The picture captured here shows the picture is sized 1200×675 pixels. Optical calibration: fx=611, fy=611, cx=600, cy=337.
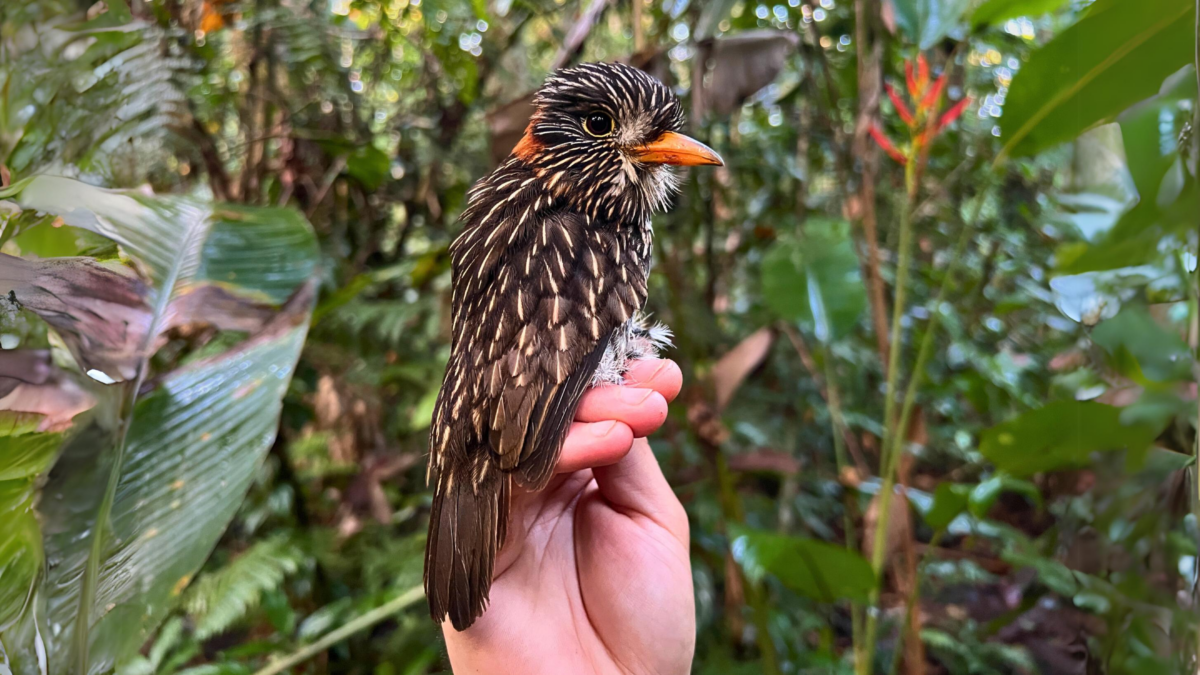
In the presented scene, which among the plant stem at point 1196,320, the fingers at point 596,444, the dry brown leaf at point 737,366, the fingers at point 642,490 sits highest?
the plant stem at point 1196,320

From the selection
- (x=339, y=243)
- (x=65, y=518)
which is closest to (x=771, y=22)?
(x=339, y=243)

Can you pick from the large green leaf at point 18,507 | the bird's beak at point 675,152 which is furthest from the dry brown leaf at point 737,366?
the large green leaf at point 18,507

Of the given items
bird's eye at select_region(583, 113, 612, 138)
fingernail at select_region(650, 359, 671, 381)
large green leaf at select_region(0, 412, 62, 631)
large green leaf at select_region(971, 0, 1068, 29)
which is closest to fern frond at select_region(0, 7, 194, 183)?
large green leaf at select_region(0, 412, 62, 631)

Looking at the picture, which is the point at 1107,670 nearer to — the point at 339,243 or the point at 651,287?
the point at 651,287

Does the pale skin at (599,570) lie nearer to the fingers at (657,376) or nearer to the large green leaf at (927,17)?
the fingers at (657,376)

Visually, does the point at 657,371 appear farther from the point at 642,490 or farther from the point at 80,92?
the point at 80,92

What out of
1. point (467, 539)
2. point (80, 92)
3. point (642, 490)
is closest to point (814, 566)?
point (642, 490)
